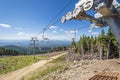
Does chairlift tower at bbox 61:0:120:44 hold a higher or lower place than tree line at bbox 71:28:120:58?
higher

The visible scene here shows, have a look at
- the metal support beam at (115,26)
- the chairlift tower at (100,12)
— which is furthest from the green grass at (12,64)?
the metal support beam at (115,26)

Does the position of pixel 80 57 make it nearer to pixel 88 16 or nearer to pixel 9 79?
pixel 9 79

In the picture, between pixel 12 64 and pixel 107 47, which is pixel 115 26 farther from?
pixel 12 64

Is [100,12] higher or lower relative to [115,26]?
higher

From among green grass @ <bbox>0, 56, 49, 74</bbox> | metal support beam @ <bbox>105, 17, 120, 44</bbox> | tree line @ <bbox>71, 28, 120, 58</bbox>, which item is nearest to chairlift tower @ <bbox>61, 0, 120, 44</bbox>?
metal support beam @ <bbox>105, 17, 120, 44</bbox>

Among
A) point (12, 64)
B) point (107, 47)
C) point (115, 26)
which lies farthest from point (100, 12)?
point (12, 64)

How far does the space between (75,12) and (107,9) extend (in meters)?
1.13

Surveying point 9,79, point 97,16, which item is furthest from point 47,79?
point 9,79

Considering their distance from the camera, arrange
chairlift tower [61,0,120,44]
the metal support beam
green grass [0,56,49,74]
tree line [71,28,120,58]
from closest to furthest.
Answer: chairlift tower [61,0,120,44] → the metal support beam → tree line [71,28,120,58] → green grass [0,56,49,74]

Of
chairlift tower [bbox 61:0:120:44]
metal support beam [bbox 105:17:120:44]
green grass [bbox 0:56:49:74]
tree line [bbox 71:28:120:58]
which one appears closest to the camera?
chairlift tower [bbox 61:0:120:44]

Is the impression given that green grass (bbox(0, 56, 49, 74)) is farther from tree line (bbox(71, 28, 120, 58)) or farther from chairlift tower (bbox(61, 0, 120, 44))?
chairlift tower (bbox(61, 0, 120, 44))

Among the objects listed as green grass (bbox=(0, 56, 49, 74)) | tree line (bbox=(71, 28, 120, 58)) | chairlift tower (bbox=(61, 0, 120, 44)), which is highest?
chairlift tower (bbox=(61, 0, 120, 44))

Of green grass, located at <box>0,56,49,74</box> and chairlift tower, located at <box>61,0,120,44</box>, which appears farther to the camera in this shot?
green grass, located at <box>0,56,49,74</box>

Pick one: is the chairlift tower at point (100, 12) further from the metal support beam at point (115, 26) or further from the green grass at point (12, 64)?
the green grass at point (12, 64)
